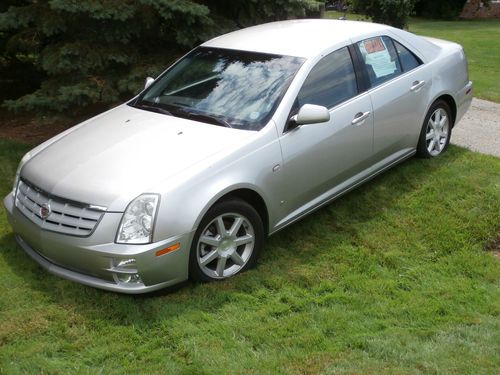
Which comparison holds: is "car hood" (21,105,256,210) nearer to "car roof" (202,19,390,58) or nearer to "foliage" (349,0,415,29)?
"car roof" (202,19,390,58)

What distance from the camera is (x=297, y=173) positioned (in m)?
4.80

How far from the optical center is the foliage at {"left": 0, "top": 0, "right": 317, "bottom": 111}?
665cm

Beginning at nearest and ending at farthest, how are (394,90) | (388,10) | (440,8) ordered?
(394,90) < (388,10) < (440,8)

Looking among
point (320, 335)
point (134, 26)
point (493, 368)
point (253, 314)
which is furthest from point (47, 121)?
point (493, 368)

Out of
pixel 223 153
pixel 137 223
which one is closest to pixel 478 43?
pixel 223 153

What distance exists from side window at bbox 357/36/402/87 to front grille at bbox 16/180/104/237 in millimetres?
2807

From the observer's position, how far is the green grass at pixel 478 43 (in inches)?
429

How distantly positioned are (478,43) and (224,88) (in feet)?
46.9

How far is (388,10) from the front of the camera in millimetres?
14797

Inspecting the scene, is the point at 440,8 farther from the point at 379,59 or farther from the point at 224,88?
the point at 224,88

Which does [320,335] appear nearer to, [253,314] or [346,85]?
Result: [253,314]

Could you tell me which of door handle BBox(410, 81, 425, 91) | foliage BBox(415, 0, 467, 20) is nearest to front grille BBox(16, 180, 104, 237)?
door handle BBox(410, 81, 425, 91)

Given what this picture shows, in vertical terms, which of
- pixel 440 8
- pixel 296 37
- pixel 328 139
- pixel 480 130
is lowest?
pixel 440 8

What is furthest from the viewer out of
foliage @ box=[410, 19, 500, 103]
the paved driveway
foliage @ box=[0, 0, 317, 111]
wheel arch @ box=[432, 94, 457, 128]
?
foliage @ box=[410, 19, 500, 103]
